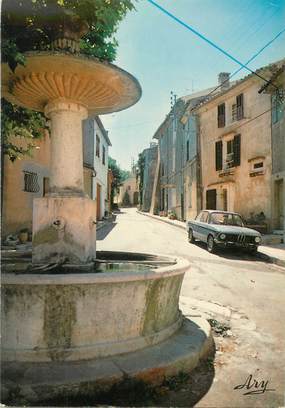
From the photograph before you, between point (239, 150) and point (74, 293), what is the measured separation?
19406mm

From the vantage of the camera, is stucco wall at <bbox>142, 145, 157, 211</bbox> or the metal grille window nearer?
the metal grille window

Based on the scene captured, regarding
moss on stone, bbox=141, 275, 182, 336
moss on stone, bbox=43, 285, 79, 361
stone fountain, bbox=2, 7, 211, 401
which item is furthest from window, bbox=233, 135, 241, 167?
moss on stone, bbox=43, 285, 79, 361

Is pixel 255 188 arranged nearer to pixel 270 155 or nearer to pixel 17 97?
pixel 270 155

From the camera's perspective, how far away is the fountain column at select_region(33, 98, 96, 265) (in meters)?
4.27

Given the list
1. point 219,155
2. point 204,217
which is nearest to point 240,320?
point 204,217

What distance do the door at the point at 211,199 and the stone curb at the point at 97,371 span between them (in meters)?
20.8

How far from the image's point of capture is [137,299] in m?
3.71

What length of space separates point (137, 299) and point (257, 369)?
1484 mm

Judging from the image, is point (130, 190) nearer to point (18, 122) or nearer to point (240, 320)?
point (18, 122)

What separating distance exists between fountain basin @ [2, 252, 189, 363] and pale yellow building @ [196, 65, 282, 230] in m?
15.8

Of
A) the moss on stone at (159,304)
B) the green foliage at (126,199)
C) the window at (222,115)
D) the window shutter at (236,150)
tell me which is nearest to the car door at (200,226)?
the window shutter at (236,150)

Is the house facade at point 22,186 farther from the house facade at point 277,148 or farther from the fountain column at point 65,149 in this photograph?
the house facade at point 277,148

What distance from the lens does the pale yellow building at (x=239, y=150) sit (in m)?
18.9

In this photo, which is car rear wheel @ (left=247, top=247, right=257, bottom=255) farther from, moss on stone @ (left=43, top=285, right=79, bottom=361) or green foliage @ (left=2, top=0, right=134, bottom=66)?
moss on stone @ (left=43, top=285, right=79, bottom=361)
